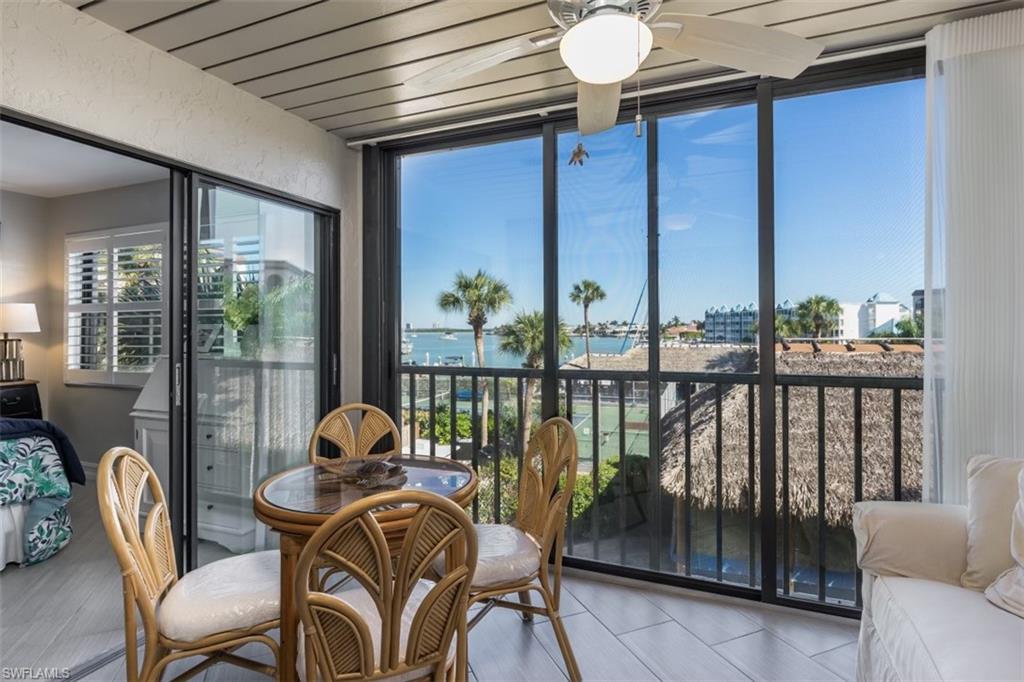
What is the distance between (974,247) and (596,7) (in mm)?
1719

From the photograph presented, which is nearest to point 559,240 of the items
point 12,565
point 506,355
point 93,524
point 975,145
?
point 506,355

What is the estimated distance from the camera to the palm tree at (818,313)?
243 centimetres

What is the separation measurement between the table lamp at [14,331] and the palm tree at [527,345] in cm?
208

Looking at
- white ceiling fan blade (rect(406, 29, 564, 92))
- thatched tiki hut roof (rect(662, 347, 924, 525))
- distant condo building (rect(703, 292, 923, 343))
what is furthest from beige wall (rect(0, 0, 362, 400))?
distant condo building (rect(703, 292, 923, 343))

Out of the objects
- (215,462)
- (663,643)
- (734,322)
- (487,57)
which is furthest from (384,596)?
(734,322)

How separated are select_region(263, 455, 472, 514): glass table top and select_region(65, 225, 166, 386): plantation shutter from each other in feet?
3.39

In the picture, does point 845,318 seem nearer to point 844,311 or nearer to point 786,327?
point 844,311

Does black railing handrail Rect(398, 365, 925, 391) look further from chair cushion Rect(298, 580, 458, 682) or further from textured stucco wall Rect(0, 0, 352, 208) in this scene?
chair cushion Rect(298, 580, 458, 682)

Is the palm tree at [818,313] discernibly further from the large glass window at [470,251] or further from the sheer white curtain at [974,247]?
the large glass window at [470,251]

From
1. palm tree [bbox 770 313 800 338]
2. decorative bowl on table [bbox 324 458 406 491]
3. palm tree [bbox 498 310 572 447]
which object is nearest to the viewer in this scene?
decorative bowl on table [bbox 324 458 406 491]

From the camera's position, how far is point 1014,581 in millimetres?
1562

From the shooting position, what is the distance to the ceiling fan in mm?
1364

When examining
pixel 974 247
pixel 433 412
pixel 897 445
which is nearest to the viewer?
pixel 974 247

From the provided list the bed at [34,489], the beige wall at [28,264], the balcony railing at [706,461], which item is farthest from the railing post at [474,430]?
the beige wall at [28,264]
